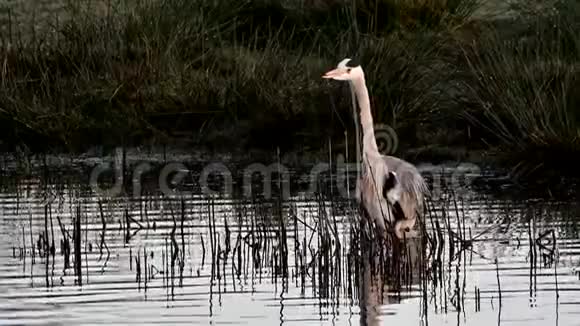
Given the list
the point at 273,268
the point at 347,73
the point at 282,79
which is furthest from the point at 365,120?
the point at 282,79

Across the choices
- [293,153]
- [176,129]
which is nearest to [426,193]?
[293,153]

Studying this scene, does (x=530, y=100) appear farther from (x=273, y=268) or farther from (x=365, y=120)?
(x=273, y=268)

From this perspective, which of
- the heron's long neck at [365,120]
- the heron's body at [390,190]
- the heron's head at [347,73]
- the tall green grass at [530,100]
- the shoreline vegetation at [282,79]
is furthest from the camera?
the shoreline vegetation at [282,79]

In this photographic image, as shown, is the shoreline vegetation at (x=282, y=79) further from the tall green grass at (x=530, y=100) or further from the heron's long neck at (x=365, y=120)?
the heron's long neck at (x=365, y=120)

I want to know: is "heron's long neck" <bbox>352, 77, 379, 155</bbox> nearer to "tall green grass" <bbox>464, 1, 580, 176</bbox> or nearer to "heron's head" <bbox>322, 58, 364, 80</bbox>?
"heron's head" <bbox>322, 58, 364, 80</bbox>

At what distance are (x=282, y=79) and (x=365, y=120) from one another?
3977mm

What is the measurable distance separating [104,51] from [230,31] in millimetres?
1894

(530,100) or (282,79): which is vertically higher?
(282,79)

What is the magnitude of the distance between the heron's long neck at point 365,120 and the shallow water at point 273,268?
45cm

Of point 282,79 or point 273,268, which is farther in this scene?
point 282,79

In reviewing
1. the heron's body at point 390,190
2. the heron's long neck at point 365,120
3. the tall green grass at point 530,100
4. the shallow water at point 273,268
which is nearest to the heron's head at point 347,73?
the heron's long neck at point 365,120

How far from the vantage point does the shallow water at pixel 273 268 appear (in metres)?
8.88

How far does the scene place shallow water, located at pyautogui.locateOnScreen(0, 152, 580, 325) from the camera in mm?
8883

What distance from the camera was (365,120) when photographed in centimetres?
1221
